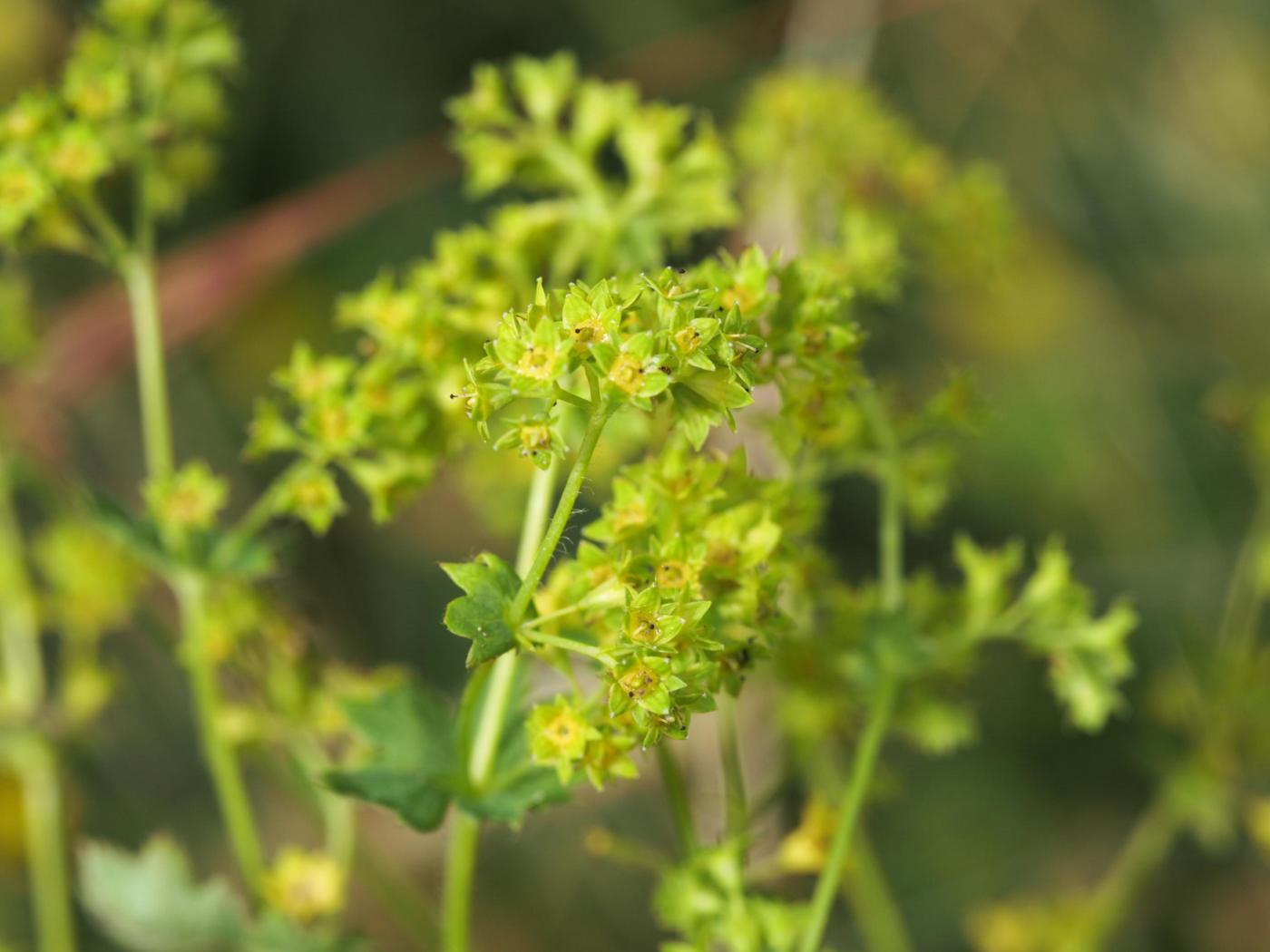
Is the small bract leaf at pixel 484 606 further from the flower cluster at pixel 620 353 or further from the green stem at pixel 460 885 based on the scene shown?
the green stem at pixel 460 885

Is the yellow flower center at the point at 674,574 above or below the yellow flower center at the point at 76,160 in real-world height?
below

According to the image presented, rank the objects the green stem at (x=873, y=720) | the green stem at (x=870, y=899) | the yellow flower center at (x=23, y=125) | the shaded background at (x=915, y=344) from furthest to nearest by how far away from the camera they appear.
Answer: the shaded background at (x=915, y=344) → the green stem at (x=870, y=899) → the yellow flower center at (x=23, y=125) → the green stem at (x=873, y=720)

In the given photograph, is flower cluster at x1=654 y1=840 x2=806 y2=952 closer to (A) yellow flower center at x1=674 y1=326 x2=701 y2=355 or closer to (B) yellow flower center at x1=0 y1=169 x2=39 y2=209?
(A) yellow flower center at x1=674 y1=326 x2=701 y2=355

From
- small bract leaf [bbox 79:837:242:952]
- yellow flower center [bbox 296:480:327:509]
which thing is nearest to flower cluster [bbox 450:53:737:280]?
yellow flower center [bbox 296:480:327:509]

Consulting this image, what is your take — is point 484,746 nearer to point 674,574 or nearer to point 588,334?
point 674,574

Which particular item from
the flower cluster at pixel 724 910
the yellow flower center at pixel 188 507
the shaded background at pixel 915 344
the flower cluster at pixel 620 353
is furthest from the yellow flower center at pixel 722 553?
the shaded background at pixel 915 344

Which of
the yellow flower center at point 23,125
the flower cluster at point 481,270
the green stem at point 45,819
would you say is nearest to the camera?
the flower cluster at point 481,270

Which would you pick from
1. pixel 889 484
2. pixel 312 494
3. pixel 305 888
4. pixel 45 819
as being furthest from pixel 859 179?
pixel 45 819
